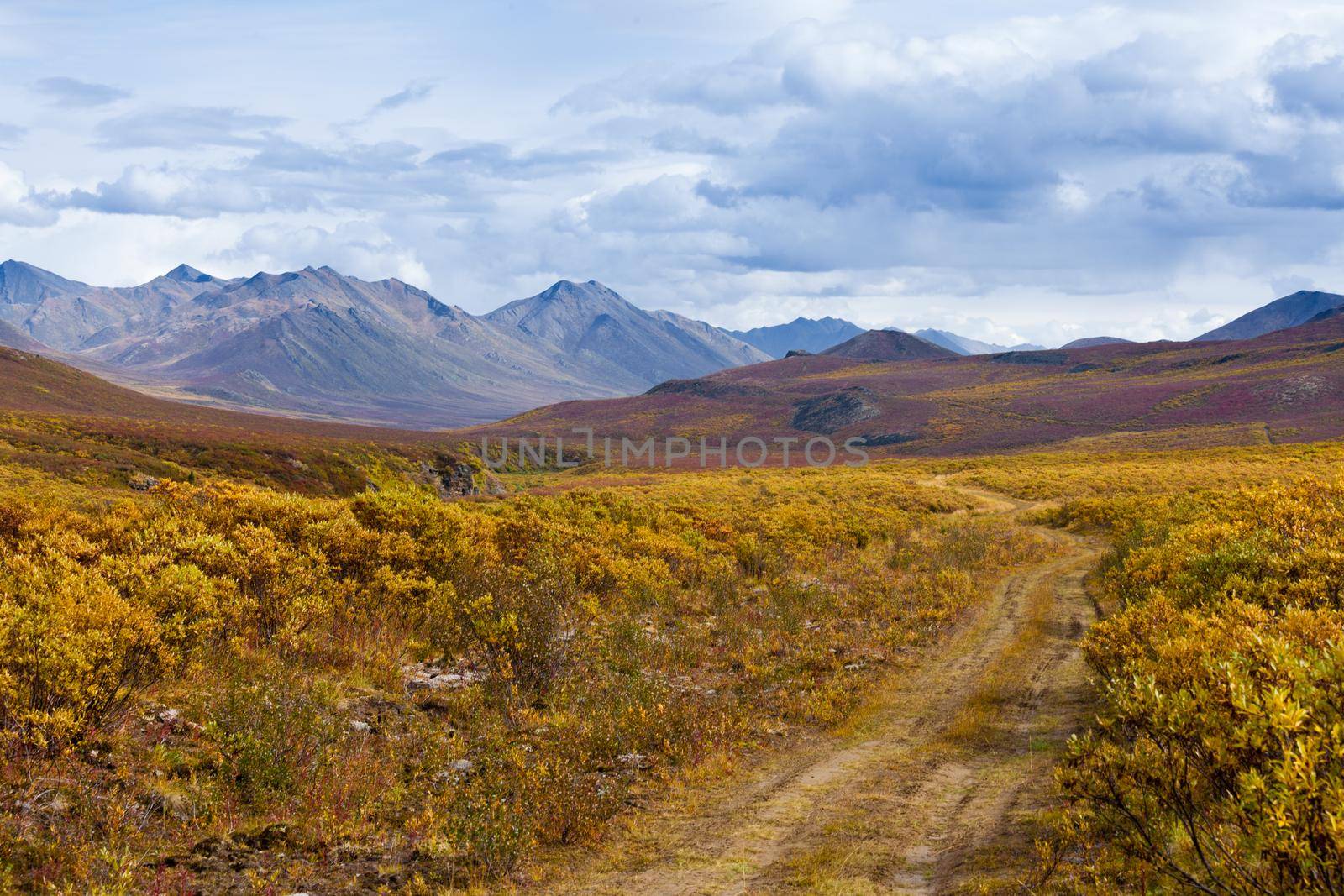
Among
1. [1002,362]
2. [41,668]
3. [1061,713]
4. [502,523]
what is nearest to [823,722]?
[1061,713]

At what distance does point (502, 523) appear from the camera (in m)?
18.2

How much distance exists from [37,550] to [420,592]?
5227 millimetres

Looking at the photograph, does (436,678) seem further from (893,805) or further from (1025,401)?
(1025,401)

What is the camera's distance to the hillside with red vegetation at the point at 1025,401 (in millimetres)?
96688

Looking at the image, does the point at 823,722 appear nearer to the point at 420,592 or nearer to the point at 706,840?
the point at 706,840

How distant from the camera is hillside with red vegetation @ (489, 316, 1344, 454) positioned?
96.7 meters

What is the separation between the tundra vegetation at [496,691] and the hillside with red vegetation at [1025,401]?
82456 mm

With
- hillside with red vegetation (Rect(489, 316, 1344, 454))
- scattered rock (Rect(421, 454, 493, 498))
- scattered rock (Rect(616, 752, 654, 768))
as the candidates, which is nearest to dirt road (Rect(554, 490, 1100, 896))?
scattered rock (Rect(616, 752, 654, 768))

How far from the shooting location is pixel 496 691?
10.6 meters

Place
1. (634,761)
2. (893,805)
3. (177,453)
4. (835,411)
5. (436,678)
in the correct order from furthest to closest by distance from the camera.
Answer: (835,411) < (177,453) < (436,678) < (634,761) < (893,805)

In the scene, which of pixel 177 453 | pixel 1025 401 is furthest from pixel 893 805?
pixel 1025 401

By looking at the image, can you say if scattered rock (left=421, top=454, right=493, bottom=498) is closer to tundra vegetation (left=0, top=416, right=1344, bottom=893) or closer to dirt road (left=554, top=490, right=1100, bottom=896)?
tundra vegetation (left=0, top=416, right=1344, bottom=893)

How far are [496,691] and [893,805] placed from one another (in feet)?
17.6

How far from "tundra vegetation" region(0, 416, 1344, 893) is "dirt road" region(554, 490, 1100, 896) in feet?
1.68
